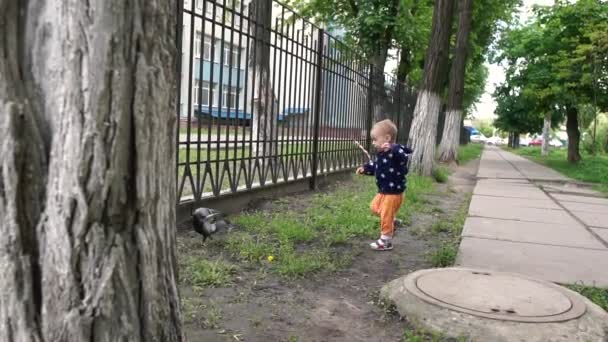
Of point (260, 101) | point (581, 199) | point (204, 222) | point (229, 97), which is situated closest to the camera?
point (204, 222)

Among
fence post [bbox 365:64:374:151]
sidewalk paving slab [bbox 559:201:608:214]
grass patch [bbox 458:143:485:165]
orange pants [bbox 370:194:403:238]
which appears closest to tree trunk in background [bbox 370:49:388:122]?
fence post [bbox 365:64:374:151]

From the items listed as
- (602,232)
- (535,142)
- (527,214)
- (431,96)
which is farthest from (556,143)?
(602,232)

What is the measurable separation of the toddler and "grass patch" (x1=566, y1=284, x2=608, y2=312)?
5.31ft

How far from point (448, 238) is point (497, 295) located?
7.32 feet

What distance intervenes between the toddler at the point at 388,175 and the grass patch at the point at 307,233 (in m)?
0.39

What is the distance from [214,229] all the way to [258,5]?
406cm

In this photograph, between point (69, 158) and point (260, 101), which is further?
point (260, 101)

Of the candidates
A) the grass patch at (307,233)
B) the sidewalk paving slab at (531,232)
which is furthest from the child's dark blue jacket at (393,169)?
the sidewalk paving slab at (531,232)

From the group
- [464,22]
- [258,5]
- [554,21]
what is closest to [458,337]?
[258,5]

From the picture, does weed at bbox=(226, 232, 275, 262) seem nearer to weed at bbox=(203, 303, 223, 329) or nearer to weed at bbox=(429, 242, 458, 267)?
weed at bbox=(203, 303, 223, 329)

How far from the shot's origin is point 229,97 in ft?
18.6

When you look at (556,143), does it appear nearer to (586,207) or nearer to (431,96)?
(431,96)

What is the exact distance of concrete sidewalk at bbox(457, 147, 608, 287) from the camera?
4.25 m

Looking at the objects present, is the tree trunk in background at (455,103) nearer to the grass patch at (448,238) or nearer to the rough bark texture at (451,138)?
the rough bark texture at (451,138)
